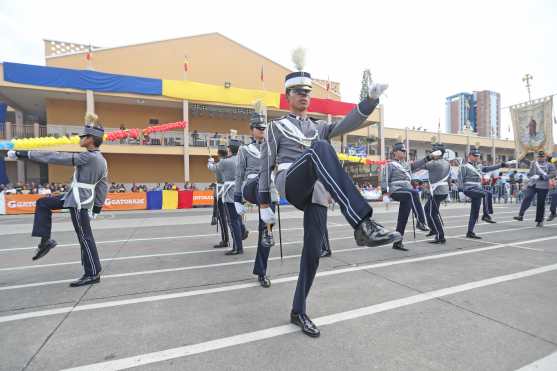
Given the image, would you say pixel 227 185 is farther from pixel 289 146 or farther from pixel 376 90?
pixel 376 90

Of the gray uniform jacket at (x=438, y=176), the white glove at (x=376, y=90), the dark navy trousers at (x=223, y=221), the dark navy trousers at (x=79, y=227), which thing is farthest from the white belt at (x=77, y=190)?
the gray uniform jacket at (x=438, y=176)

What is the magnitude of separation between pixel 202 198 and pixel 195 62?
43.8ft

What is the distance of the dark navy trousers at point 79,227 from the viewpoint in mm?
3689

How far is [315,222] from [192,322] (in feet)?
4.49

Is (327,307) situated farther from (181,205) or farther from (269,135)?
(181,205)

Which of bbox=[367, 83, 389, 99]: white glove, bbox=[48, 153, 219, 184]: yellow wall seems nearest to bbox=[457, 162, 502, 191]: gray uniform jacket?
bbox=[367, 83, 389, 99]: white glove

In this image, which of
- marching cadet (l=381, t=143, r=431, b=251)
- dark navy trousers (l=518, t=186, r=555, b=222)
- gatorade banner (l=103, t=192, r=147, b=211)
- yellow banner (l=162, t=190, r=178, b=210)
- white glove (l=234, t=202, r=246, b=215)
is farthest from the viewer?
yellow banner (l=162, t=190, r=178, b=210)

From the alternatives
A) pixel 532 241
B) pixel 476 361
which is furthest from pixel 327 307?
pixel 532 241

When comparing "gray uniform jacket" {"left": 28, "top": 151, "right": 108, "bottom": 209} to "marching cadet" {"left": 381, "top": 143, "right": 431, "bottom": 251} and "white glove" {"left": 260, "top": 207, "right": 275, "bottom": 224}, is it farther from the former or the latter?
"marching cadet" {"left": 381, "top": 143, "right": 431, "bottom": 251}

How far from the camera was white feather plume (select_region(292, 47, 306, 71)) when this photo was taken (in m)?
3.12

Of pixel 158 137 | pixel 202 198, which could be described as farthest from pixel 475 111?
pixel 202 198

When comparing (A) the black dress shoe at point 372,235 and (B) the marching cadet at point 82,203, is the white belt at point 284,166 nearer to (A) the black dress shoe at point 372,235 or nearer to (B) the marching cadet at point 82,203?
(A) the black dress shoe at point 372,235

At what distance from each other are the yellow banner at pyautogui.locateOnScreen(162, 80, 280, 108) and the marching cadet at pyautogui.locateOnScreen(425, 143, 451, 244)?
17.6 m

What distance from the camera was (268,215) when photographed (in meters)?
2.99
